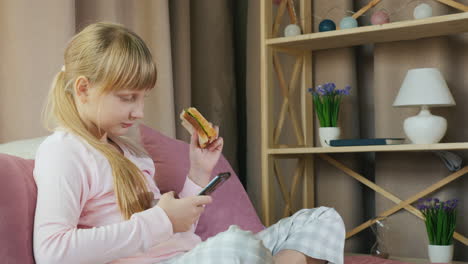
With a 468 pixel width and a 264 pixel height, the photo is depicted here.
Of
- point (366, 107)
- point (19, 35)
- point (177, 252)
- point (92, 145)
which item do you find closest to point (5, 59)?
point (19, 35)

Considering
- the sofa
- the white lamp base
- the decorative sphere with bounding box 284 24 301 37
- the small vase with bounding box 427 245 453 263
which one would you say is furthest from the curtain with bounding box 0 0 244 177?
the small vase with bounding box 427 245 453 263

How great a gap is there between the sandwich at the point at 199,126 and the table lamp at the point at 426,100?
766 millimetres

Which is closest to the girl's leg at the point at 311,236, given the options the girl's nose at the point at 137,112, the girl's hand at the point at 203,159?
the girl's hand at the point at 203,159

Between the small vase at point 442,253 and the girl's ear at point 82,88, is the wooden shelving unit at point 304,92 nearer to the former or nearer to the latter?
the small vase at point 442,253

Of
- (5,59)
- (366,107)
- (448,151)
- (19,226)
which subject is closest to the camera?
(19,226)

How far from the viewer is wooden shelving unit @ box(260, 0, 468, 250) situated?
180 cm

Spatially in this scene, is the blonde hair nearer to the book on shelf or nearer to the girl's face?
the girl's face

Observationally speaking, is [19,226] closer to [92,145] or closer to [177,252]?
[92,145]

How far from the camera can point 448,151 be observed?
191 centimetres

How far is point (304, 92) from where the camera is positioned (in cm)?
216

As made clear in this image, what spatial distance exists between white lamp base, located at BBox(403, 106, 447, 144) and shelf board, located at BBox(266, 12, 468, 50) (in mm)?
264

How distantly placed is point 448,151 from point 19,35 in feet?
4.31

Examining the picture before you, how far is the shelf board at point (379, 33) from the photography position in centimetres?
174

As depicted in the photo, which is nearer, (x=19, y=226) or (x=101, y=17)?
(x=19, y=226)
